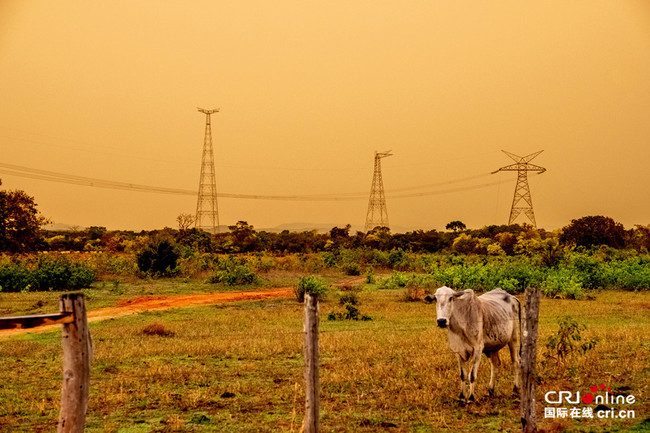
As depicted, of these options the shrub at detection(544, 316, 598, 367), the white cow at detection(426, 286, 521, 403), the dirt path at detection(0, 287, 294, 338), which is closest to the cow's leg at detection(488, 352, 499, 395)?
the white cow at detection(426, 286, 521, 403)

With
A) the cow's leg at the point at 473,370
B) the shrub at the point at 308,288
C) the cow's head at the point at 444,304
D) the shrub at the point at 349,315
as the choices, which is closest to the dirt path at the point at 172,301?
the shrub at the point at 308,288

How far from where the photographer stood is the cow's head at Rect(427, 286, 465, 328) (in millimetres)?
10945

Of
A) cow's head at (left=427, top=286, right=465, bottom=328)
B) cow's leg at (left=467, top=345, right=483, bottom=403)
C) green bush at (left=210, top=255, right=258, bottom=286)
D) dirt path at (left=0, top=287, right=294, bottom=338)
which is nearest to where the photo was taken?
cow's head at (left=427, top=286, right=465, bottom=328)

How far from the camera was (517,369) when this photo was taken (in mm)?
12086

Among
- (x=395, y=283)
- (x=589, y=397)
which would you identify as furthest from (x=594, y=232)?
(x=589, y=397)

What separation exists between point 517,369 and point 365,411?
326 cm

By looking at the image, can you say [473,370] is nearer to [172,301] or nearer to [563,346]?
[563,346]

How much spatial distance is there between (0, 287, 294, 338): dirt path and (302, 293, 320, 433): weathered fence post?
19342 mm

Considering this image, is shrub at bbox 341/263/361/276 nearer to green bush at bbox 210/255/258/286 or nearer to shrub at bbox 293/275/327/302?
green bush at bbox 210/255/258/286

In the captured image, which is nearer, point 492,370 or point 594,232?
point 492,370

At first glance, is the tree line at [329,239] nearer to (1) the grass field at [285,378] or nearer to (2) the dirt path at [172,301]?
(2) the dirt path at [172,301]

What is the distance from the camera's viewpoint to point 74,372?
741 cm

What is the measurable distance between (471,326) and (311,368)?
419 cm

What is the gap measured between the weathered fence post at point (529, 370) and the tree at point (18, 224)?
3794cm
